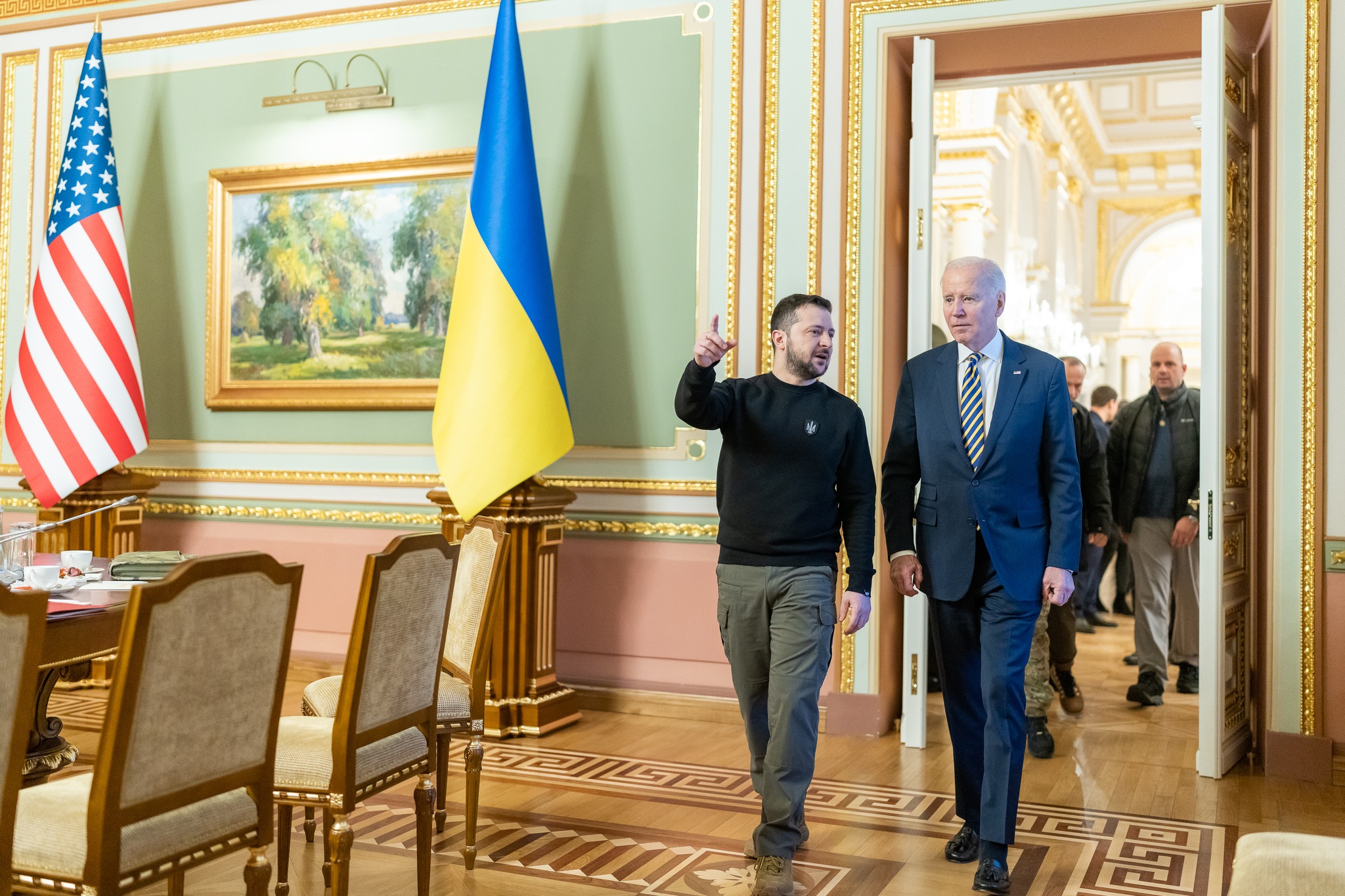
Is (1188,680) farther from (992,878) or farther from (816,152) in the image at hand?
(992,878)

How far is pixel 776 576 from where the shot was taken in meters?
3.02

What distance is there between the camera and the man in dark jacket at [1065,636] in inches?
154

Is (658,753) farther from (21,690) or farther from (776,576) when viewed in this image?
(21,690)

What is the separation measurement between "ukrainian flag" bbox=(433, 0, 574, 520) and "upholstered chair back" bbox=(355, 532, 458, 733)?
184cm

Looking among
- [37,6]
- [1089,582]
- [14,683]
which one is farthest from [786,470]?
[37,6]

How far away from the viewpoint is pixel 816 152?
498 centimetres

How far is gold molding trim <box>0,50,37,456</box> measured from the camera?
6254 mm

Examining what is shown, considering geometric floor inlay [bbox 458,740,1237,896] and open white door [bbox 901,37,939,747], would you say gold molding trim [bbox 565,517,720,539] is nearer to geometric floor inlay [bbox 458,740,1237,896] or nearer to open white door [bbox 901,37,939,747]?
open white door [bbox 901,37,939,747]

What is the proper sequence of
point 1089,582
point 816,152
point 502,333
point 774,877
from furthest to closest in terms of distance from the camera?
point 1089,582 < point 816,152 < point 502,333 < point 774,877

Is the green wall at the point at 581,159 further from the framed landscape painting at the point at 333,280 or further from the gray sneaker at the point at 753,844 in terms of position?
the gray sneaker at the point at 753,844

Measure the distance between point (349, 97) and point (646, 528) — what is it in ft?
8.10

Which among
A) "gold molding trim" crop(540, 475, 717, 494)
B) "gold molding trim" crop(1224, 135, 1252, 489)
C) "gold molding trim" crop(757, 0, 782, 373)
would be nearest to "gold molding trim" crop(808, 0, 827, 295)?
"gold molding trim" crop(757, 0, 782, 373)

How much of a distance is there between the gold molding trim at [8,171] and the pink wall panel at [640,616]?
333 centimetres

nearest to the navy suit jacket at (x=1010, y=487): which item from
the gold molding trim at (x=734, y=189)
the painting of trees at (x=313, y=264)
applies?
the gold molding trim at (x=734, y=189)
